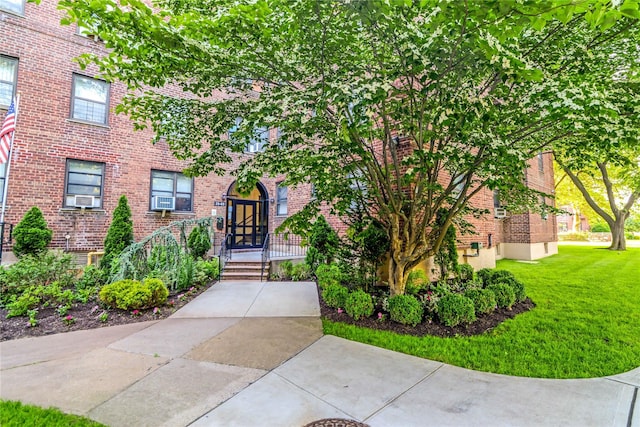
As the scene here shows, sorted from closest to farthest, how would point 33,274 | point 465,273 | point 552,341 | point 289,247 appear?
1. point 552,341
2. point 33,274
3. point 465,273
4. point 289,247

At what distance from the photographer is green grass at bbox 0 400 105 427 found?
7.69 ft

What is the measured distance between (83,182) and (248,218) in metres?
5.63

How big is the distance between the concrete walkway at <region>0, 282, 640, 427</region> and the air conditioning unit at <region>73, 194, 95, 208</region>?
580 centimetres

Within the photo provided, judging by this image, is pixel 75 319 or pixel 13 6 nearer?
pixel 75 319

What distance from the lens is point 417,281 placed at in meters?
6.36

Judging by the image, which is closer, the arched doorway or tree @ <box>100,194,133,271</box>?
tree @ <box>100,194,133,271</box>

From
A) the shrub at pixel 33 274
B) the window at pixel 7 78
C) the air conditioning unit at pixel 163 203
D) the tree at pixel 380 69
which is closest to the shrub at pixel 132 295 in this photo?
the shrub at pixel 33 274

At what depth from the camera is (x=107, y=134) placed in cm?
943

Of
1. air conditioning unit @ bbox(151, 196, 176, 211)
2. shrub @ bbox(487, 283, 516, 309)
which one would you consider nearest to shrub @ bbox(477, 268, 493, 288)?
shrub @ bbox(487, 283, 516, 309)

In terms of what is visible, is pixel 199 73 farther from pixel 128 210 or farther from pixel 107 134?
pixel 107 134

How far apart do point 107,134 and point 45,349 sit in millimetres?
7613

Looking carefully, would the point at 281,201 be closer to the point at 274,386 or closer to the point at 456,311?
the point at 456,311

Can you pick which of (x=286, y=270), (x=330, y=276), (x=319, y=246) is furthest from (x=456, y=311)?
(x=286, y=270)

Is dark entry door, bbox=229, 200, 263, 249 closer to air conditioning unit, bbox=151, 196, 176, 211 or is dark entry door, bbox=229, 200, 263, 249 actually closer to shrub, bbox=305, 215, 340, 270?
air conditioning unit, bbox=151, 196, 176, 211
